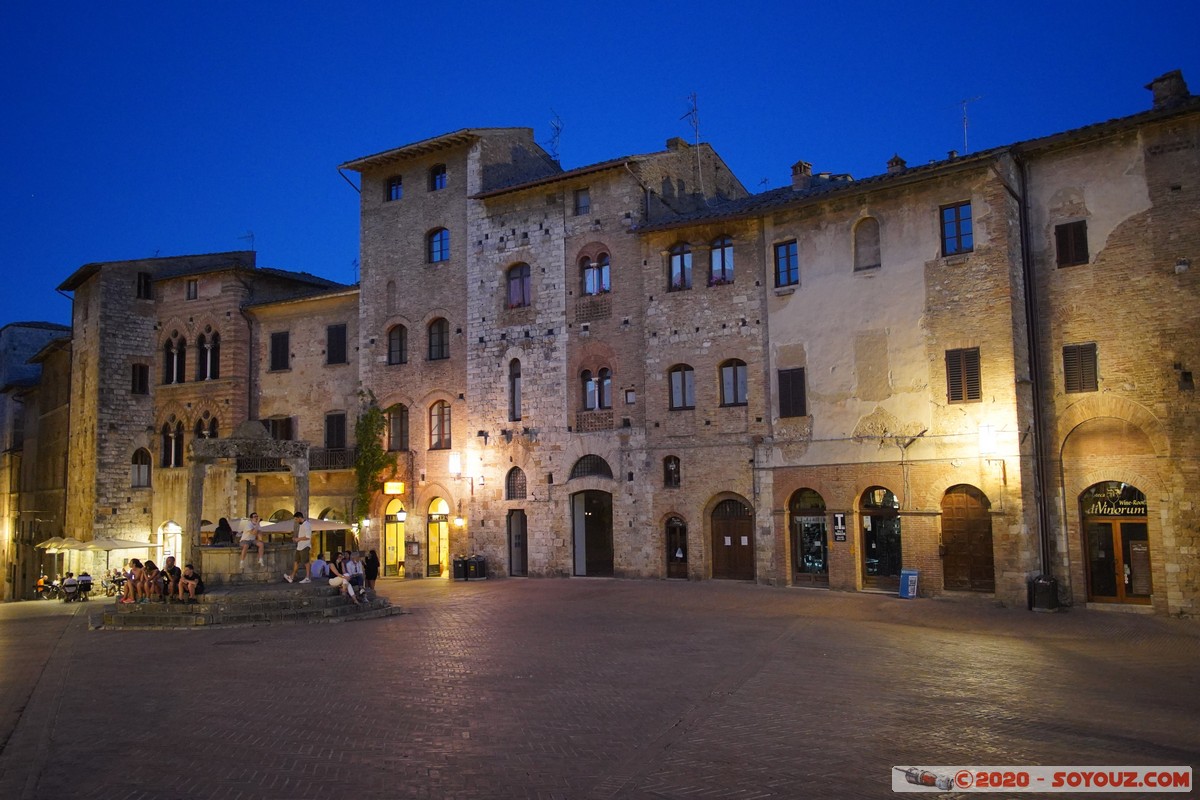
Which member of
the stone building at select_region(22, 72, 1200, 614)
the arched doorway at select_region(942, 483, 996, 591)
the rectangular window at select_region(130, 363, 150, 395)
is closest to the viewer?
the stone building at select_region(22, 72, 1200, 614)

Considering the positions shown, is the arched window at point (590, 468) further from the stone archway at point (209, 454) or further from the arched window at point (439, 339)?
the stone archway at point (209, 454)

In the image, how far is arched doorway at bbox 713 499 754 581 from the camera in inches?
1053

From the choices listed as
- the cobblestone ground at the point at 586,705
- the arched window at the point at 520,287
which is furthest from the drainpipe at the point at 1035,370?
the arched window at the point at 520,287

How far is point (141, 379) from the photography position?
1468 inches

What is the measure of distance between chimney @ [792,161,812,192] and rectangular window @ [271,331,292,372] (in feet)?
64.6

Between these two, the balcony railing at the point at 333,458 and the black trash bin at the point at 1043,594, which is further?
the balcony railing at the point at 333,458

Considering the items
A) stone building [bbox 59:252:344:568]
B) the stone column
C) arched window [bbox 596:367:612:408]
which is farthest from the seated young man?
stone building [bbox 59:252:344:568]

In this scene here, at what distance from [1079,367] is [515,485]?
17244mm

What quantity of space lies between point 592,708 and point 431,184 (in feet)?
85.3

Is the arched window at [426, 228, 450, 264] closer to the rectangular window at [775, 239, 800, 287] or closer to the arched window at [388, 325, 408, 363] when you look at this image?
the arched window at [388, 325, 408, 363]

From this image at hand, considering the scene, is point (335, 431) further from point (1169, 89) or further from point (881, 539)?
point (1169, 89)

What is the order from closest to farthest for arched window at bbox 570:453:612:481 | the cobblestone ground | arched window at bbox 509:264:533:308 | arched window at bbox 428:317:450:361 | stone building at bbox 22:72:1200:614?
1. the cobblestone ground
2. stone building at bbox 22:72:1200:614
3. arched window at bbox 570:453:612:481
4. arched window at bbox 509:264:533:308
5. arched window at bbox 428:317:450:361

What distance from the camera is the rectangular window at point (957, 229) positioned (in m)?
23.1

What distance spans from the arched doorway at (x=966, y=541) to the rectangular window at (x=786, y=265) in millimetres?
7159
